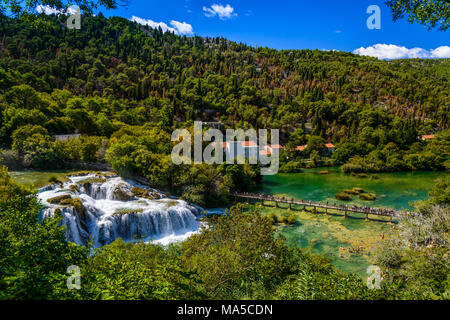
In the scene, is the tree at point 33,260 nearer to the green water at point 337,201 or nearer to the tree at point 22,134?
the green water at point 337,201

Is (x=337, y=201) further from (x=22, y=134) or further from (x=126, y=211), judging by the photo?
(x=22, y=134)

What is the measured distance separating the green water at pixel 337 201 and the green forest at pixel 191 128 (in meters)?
3.20

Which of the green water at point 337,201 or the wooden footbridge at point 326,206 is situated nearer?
the green water at point 337,201

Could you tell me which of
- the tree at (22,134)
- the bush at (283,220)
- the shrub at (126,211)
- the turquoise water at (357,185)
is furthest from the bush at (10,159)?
the turquoise water at (357,185)

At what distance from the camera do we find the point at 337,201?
122ft

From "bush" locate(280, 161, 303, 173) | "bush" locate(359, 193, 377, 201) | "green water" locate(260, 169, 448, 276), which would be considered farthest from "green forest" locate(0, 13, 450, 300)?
"bush" locate(359, 193, 377, 201)

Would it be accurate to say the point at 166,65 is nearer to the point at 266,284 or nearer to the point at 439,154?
the point at 439,154

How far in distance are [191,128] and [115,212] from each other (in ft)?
85.4

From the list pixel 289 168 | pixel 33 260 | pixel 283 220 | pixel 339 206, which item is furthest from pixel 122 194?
pixel 289 168

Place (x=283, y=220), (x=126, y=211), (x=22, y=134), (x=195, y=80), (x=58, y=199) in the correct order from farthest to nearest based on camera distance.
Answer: (x=195, y=80) → (x=22, y=134) → (x=283, y=220) → (x=126, y=211) → (x=58, y=199)

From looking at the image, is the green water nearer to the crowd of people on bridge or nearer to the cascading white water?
the crowd of people on bridge

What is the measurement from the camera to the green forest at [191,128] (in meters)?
7.41

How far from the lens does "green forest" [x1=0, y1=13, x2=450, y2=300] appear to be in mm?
7406
